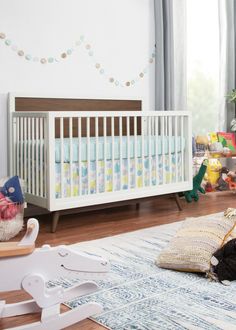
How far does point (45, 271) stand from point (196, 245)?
2.64ft

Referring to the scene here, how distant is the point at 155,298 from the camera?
5.71ft

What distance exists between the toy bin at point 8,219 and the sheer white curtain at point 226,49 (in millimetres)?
2543

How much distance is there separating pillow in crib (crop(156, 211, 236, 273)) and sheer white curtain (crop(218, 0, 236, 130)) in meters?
2.51

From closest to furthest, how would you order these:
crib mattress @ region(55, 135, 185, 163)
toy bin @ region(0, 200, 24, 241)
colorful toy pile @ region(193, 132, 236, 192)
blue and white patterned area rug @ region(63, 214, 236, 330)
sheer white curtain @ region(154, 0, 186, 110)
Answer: blue and white patterned area rug @ region(63, 214, 236, 330)
toy bin @ region(0, 200, 24, 241)
crib mattress @ region(55, 135, 185, 163)
sheer white curtain @ region(154, 0, 186, 110)
colorful toy pile @ region(193, 132, 236, 192)

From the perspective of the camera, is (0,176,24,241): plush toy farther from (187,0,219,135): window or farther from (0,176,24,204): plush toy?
(187,0,219,135): window

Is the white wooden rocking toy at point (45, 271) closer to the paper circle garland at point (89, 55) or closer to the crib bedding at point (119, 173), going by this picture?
the crib bedding at point (119, 173)

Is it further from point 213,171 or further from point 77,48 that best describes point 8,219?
point 213,171

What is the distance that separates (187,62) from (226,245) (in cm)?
283

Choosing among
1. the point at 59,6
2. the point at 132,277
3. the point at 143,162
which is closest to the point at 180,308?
the point at 132,277

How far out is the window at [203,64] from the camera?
176 inches

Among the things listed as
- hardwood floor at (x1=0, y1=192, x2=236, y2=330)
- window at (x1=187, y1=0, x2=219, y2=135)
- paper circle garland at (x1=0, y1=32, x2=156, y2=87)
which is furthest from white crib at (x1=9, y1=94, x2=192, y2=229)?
window at (x1=187, y1=0, x2=219, y2=135)

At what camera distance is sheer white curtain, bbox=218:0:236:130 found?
4.54 meters

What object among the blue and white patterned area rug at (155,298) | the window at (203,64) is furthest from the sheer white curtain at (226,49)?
the blue and white patterned area rug at (155,298)

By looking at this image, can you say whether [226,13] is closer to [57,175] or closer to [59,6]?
[59,6]
